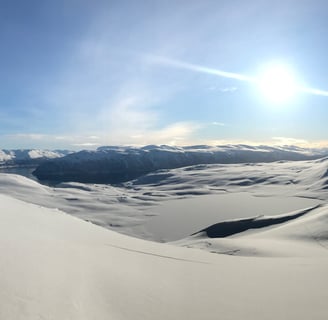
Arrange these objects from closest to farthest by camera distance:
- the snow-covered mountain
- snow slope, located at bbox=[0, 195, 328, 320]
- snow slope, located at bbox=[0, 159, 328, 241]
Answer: snow slope, located at bbox=[0, 195, 328, 320] < snow slope, located at bbox=[0, 159, 328, 241] < the snow-covered mountain

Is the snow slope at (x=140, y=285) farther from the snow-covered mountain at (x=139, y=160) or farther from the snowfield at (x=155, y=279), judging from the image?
the snow-covered mountain at (x=139, y=160)

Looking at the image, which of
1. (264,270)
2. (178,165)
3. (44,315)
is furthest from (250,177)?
(178,165)

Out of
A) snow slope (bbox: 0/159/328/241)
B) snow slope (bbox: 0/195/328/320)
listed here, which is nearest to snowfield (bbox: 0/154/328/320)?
snow slope (bbox: 0/195/328/320)

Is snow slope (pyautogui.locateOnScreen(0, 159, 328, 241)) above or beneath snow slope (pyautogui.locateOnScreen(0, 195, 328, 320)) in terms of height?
above

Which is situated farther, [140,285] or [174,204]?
[174,204]

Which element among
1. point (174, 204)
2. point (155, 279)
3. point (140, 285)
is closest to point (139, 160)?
point (174, 204)

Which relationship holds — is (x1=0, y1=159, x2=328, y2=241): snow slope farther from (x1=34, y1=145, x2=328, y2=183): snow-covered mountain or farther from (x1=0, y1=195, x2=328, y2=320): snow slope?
(x1=34, y1=145, x2=328, y2=183): snow-covered mountain

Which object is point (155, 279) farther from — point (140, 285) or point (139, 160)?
point (139, 160)

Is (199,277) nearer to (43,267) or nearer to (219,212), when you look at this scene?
(43,267)
